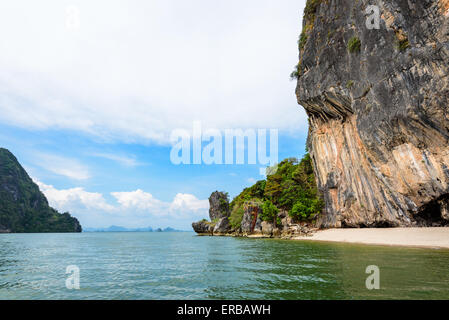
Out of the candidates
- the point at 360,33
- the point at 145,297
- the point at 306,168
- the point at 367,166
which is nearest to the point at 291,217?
the point at 306,168

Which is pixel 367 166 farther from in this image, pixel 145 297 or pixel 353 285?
pixel 145 297

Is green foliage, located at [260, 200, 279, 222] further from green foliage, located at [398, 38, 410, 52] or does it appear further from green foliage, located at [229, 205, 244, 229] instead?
green foliage, located at [398, 38, 410, 52]

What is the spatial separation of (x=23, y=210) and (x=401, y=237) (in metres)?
224

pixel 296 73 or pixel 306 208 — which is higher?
pixel 296 73

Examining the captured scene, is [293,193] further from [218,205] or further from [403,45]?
[218,205]

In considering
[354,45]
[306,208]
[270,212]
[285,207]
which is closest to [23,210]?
[270,212]

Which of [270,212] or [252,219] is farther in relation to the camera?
[252,219]

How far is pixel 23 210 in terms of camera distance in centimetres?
17638

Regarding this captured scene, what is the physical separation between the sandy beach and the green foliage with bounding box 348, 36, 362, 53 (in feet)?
73.9

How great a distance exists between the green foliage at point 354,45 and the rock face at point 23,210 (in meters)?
207

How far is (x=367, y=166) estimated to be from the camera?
32.4 metres

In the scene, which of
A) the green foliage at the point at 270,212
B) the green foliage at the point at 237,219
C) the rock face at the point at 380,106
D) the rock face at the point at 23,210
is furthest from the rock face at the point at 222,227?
the rock face at the point at 23,210

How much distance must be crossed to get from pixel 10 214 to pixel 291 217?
194772 millimetres

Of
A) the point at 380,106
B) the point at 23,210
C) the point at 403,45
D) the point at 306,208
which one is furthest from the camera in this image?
the point at 23,210
